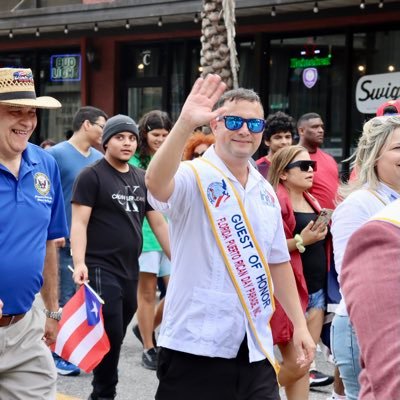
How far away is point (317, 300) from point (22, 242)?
2.71 metres

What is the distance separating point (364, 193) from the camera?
4.29 m

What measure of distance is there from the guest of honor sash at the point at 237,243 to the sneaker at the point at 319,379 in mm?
2976

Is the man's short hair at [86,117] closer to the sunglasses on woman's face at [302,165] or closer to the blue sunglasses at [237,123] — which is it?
the sunglasses on woman's face at [302,165]

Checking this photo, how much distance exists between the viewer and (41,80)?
713 inches

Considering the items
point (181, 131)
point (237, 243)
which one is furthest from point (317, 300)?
point (181, 131)

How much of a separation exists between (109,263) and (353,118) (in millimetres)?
8202

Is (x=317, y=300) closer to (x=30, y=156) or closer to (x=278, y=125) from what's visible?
(x=278, y=125)

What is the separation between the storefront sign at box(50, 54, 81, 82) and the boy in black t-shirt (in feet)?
37.0

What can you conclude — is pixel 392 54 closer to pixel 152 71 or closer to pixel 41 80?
pixel 152 71

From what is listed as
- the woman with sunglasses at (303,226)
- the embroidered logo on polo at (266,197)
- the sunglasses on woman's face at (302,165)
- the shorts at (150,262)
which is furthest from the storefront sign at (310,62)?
the embroidered logo on polo at (266,197)

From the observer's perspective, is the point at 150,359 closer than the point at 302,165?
No

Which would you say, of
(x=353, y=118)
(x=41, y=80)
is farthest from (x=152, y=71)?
(x=353, y=118)

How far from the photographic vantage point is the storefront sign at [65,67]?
17.3m

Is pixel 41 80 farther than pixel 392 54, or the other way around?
pixel 41 80
